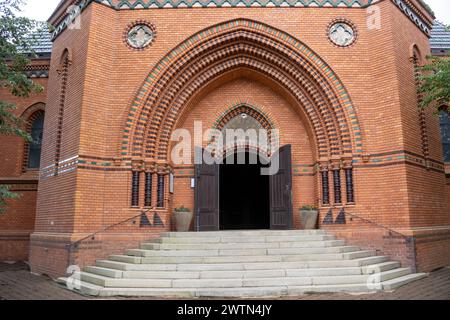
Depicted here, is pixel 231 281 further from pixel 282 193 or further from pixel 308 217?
pixel 282 193

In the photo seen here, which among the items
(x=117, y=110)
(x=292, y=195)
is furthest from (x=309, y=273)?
(x=117, y=110)

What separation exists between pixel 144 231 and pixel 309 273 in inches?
176

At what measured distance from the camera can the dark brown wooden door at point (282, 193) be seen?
1073 cm

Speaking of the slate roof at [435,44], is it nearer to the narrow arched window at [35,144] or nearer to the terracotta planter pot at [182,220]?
the narrow arched window at [35,144]

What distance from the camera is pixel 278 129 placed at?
11.4 meters

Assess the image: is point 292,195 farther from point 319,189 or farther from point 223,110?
point 223,110

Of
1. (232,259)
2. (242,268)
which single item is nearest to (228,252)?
(232,259)

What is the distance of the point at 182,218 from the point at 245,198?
749 centimetres

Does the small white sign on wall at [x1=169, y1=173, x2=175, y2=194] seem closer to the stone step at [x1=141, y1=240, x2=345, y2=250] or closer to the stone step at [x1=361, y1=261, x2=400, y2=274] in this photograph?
the stone step at [x1=141, y1=240, x2=345, y2=250]

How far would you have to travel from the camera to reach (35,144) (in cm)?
1398

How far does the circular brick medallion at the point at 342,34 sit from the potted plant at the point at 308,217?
15.4 ft

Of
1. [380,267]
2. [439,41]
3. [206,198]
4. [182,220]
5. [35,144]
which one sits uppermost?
[439,41]

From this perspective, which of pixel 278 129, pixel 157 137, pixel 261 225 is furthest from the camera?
pixel 261 225

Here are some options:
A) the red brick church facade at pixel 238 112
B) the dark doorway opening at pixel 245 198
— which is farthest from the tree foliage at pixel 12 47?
the dark doorway opening at pixel 245 198
